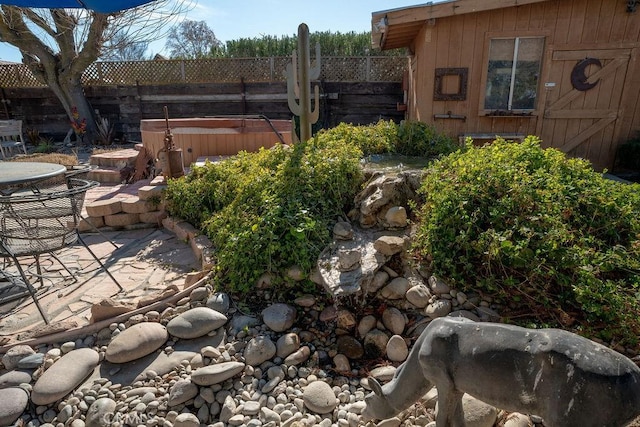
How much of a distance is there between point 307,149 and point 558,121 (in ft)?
14.4

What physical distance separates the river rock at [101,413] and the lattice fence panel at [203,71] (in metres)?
9.68

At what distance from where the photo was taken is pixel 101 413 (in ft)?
5.94

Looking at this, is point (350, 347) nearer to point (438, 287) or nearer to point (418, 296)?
point (418, 296)

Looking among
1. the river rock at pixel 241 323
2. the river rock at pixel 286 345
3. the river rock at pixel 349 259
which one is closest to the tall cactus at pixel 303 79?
the river rock at pixel 349 259

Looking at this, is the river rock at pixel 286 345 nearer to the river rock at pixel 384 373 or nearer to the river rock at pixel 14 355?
the river rock at pixel 384 373

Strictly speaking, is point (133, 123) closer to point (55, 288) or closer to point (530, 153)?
point (55, 288)

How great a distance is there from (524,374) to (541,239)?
44.0 inches

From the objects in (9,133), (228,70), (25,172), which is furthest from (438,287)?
(9,133)

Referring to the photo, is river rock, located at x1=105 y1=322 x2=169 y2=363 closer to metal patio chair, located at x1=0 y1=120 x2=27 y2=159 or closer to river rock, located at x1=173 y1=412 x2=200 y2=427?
river rock, located at x1=173 y1=412 x2=200 y2=427

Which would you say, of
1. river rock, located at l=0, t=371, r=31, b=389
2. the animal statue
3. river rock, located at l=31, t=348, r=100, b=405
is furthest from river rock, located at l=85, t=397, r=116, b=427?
the animal statue

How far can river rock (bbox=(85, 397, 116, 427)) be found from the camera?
5.86ft

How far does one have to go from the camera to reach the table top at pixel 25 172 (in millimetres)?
2512

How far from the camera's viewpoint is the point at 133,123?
1086 cm

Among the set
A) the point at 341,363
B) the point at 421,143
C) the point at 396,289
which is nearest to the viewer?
the point at 341,363
